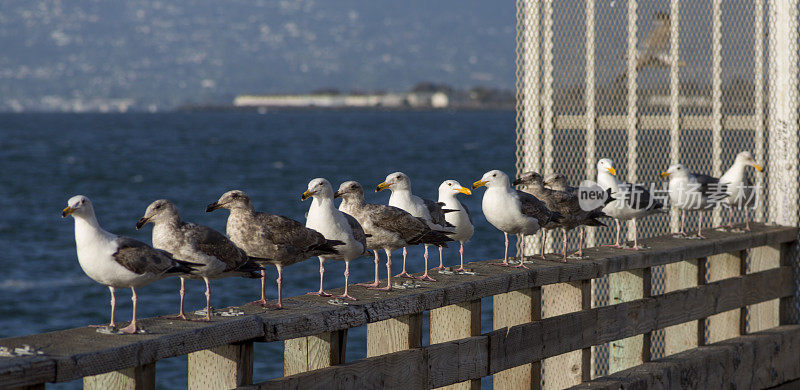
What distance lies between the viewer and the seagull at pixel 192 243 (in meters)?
5.44

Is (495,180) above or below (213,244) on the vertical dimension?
above

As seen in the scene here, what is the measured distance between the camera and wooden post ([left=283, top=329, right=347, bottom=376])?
18.4 feet

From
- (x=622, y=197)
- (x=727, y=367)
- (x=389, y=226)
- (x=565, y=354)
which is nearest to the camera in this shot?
(x=389, y=226)

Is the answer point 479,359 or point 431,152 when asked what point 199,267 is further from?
point 431,152

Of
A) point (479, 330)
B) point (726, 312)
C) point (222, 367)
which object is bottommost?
point (726, 312)

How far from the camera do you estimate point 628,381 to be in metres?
7.27

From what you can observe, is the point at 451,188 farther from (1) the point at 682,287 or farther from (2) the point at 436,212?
(1) the point at 682,287

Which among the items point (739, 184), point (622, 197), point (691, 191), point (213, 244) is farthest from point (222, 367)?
point (739, 184)

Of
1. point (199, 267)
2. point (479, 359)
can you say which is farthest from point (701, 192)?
point (199, 267)

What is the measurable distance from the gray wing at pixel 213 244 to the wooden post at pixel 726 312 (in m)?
5.35

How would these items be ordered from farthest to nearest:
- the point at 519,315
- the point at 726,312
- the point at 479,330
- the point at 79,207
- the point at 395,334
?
the point at 726,312 → the point at 519,315 → the point at 479,330 → the point at 395,334 → the point at 79,207

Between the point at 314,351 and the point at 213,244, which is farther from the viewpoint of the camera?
the point at 314,351

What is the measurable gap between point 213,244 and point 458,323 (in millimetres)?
1838

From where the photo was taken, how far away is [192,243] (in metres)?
5.44
